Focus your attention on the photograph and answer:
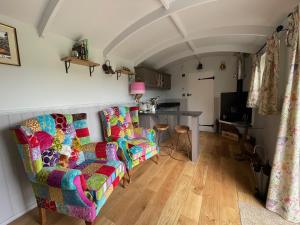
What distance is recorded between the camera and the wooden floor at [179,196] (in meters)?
1.46

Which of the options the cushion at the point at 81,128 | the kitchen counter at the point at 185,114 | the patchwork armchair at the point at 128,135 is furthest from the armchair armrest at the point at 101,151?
the kitchen counter at the point at 185,114

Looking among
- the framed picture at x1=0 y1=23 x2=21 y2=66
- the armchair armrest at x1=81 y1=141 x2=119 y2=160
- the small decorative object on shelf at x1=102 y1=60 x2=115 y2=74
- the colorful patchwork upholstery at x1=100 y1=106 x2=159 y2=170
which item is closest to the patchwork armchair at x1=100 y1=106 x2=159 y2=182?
the colorful patchwork upholstery at x1=100 y1=106 x2=159 y2=170

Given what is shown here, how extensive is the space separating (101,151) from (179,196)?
43.1 inches

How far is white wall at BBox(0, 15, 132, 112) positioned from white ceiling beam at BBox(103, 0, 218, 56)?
420 millimetres

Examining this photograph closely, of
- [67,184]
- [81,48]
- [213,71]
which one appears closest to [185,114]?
[81,48]

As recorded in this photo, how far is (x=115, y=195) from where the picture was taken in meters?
1.82

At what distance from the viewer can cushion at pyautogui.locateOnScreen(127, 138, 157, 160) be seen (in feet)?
6.77

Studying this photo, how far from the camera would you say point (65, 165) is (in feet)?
5.08

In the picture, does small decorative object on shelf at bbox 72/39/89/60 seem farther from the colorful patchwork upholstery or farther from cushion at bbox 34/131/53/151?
cushion at bbox 34/131/53/151

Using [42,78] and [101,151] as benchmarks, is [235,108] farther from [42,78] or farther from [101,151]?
[42,78]

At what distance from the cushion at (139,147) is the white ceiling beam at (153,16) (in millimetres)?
1650

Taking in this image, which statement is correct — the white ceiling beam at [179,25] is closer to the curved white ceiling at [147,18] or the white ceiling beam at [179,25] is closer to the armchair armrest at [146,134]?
the curved white ceiling at [147,18]

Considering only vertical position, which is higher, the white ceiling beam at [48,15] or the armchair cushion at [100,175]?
the white ceiling beam at [48,15]

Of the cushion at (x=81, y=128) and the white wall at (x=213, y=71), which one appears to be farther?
the white wall at (x=213, y=71)
